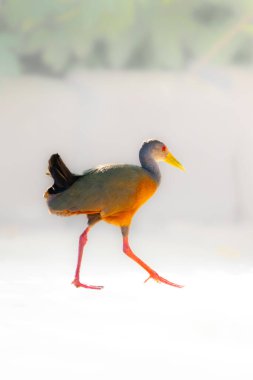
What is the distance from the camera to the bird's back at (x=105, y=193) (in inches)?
243

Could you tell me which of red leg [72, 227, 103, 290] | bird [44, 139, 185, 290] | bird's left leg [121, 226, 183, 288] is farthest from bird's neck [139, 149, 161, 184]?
red leg [72, 227, 103, 290]

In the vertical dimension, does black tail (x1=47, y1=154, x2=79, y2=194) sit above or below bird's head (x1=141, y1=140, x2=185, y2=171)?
below

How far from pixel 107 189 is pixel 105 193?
3cm

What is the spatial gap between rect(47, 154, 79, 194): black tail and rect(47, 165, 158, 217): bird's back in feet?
0.11

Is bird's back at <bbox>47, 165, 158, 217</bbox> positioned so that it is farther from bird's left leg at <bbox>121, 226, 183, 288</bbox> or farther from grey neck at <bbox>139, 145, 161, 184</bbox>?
bird's left leg at <bbox>121, 226, 183, 288</bbox>

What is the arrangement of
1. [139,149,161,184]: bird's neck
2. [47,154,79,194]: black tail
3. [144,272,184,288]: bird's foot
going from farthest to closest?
[144,272,184,288]: bird's foot < [139,149,161,184]: bird's neck < [47,154,79,194]: black tail

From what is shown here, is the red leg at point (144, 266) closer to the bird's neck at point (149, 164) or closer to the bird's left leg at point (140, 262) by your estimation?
the bird's left leg at point (140, 262)

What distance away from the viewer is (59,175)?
621 cm

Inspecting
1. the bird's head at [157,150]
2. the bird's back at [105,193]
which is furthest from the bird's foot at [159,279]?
the bird's head at [157,150]

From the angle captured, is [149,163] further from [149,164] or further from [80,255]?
[80,255]

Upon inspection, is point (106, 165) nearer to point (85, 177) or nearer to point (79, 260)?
point (85, 177)

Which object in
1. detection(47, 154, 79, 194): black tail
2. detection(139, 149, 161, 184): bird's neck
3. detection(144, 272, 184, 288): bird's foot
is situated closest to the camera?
detection(47, 154, 79, 194): black tail

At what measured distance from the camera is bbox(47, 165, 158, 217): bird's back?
6.16 m

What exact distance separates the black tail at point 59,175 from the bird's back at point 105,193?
0.11 ft
